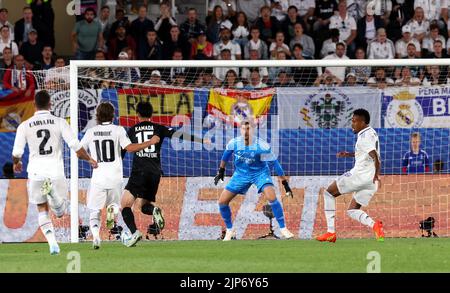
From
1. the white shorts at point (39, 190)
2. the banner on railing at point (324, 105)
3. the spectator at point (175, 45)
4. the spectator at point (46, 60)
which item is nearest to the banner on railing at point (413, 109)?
the banner on railing at point (324, 105)

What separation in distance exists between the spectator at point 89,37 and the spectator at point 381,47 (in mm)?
5491

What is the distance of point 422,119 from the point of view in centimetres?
2250

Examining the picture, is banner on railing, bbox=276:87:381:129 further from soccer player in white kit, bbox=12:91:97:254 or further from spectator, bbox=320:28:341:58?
soccer player in white kit, bbox=12:91:97:254

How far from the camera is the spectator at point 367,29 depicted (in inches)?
1062

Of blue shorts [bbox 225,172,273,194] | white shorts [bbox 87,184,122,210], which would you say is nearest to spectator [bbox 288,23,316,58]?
blue shorts [bbox 225,172,273,194]

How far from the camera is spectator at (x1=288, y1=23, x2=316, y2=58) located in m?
26.6

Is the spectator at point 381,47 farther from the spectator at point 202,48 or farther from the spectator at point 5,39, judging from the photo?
the spectator at point 5,39

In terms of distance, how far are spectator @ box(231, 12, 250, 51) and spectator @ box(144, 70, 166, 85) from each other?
10.1 ft

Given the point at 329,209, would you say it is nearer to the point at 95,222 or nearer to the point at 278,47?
the point at 95,222

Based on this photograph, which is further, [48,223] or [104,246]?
[104,246]

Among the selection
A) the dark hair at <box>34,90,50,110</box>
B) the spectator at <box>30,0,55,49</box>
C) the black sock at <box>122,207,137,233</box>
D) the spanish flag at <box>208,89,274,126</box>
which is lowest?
the black sock at <box>122,207,137,233</box>
